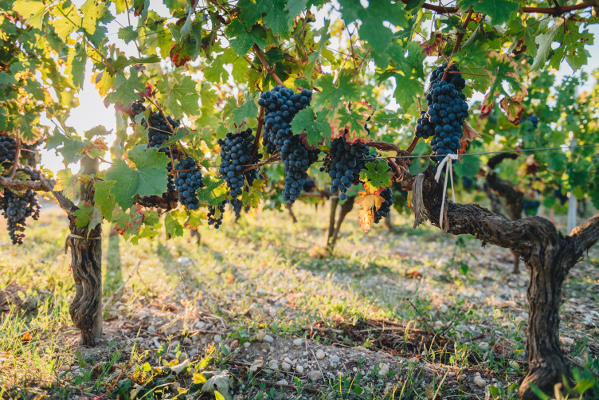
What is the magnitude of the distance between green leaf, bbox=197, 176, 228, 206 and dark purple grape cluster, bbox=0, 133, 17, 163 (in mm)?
2074

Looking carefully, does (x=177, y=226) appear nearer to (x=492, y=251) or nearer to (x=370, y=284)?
(x=370, y=284)

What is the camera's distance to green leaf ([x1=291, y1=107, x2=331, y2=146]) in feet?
5.54

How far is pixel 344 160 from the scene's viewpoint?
192cm

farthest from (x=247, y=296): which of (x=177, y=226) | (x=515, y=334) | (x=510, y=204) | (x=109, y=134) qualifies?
(x=510, y=204)

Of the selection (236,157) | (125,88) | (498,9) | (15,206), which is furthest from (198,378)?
(15,206)

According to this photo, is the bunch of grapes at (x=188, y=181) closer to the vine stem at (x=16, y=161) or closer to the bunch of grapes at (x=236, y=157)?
the bunch of grapes at (x=236, y=157)

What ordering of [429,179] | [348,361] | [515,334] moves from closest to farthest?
[429,179] → [348,361] → [515,334]

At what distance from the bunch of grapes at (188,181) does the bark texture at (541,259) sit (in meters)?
1.43

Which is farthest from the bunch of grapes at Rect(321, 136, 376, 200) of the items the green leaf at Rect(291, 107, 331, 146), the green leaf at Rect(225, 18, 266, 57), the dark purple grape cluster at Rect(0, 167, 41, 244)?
the dark purple grape cluster at Rect(0, 167, 41, 244)

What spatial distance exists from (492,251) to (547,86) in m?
3.17

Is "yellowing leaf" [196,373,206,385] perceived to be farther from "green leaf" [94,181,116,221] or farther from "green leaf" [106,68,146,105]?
"green leaf" [106,68,146,105]

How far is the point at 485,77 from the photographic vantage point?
1882mm

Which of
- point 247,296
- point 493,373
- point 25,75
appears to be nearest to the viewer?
point 493,373

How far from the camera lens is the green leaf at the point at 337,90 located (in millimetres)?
1624
